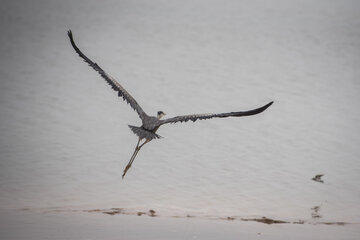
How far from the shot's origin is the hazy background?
922 cm

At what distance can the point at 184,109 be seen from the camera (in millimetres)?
14844

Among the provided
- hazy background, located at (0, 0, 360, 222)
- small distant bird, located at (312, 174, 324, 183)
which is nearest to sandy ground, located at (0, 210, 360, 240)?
hazy background, located at (0, 0, 360, 222)

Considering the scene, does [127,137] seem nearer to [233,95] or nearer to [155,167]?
[155,167]

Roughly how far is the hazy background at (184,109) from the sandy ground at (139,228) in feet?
1.57

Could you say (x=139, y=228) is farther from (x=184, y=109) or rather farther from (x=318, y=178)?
(x=184, y=109)

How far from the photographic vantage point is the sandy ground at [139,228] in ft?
22.7

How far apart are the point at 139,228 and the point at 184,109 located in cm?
771

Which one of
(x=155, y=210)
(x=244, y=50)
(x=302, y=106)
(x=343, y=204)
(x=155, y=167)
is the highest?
(x=244, y=50)

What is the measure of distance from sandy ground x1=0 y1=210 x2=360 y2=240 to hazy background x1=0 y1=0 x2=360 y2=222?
479mm

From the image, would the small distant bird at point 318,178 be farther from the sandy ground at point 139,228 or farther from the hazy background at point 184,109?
the sandy ground at point 139,228

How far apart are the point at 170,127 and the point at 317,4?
2349 cm

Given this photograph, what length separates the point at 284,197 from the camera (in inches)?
372

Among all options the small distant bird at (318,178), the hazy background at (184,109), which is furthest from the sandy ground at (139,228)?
the small distant bird at (318,178)

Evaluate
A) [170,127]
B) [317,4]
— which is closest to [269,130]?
[170,127]
